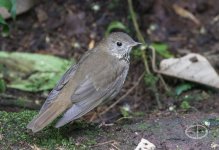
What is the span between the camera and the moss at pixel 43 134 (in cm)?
470

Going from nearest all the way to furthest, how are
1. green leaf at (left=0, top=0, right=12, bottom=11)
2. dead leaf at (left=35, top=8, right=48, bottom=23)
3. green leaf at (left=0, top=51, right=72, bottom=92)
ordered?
green leaf at (left=0, top=0, right=12, bottom=11) → green leaf at (left=0, top=51, right=72, bottom=92) → dead leaf at (left=35, top=8, right=48, bottom=23)

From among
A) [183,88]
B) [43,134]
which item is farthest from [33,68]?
[43,134]

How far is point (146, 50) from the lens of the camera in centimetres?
712

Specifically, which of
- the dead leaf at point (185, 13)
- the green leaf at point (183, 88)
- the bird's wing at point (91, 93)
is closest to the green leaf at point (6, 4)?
the bird's wing at point (91, 93)

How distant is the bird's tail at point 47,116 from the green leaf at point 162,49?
8.66 feet

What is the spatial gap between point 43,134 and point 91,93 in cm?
54

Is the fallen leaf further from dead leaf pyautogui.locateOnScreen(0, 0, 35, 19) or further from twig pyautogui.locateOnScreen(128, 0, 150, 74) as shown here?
dead leaf pyautogui.locateOnScreen(0, 0, 35, 19)

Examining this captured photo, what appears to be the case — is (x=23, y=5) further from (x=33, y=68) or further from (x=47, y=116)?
(x=47, y=116)

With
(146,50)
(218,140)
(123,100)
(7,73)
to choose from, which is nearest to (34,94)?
(7,73)

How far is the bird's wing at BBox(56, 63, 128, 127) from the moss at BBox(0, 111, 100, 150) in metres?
0.25

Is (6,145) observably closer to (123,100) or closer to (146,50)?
(123,100)

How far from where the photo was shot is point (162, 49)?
7234 millimetres

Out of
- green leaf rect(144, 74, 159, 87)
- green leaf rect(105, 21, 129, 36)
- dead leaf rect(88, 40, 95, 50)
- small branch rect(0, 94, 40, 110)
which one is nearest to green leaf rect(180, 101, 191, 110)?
green leaf rect(144, 74, 159, 87)

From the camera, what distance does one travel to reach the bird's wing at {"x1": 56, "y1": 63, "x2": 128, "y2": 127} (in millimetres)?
4670
